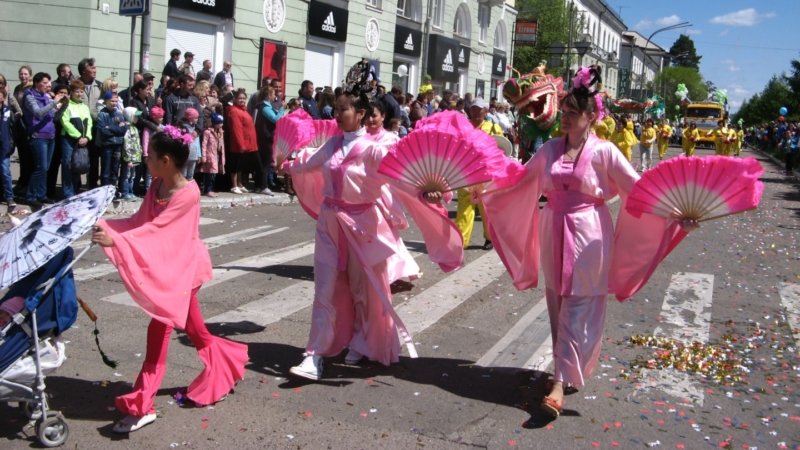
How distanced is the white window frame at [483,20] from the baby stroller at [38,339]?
130 feet

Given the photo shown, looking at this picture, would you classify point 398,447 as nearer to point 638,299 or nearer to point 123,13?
point 638,299

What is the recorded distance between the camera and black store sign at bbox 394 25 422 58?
32.9 m

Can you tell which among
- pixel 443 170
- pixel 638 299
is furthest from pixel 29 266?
pixel 638 299

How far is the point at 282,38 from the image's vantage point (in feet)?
80.1

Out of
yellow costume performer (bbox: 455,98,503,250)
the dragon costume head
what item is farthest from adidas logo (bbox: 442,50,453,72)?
the dragon costume head

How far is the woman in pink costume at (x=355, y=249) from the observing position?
19.1 feet

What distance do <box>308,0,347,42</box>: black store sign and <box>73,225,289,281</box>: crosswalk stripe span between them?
14.9m

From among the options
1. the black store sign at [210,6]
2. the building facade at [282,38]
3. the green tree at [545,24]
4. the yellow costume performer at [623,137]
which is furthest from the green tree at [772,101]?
the black store sign at [210,6]

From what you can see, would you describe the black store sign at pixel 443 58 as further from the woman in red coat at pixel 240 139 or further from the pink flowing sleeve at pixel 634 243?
the pink flowing sleeve at pixel 634 243

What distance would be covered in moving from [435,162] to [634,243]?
1.40 m

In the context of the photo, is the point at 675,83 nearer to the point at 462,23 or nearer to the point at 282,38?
the point at 462,23

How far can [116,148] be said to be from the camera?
1230cm

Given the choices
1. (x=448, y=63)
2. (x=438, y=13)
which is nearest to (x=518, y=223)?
(x=438, y=13)

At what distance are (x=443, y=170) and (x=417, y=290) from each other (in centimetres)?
332
